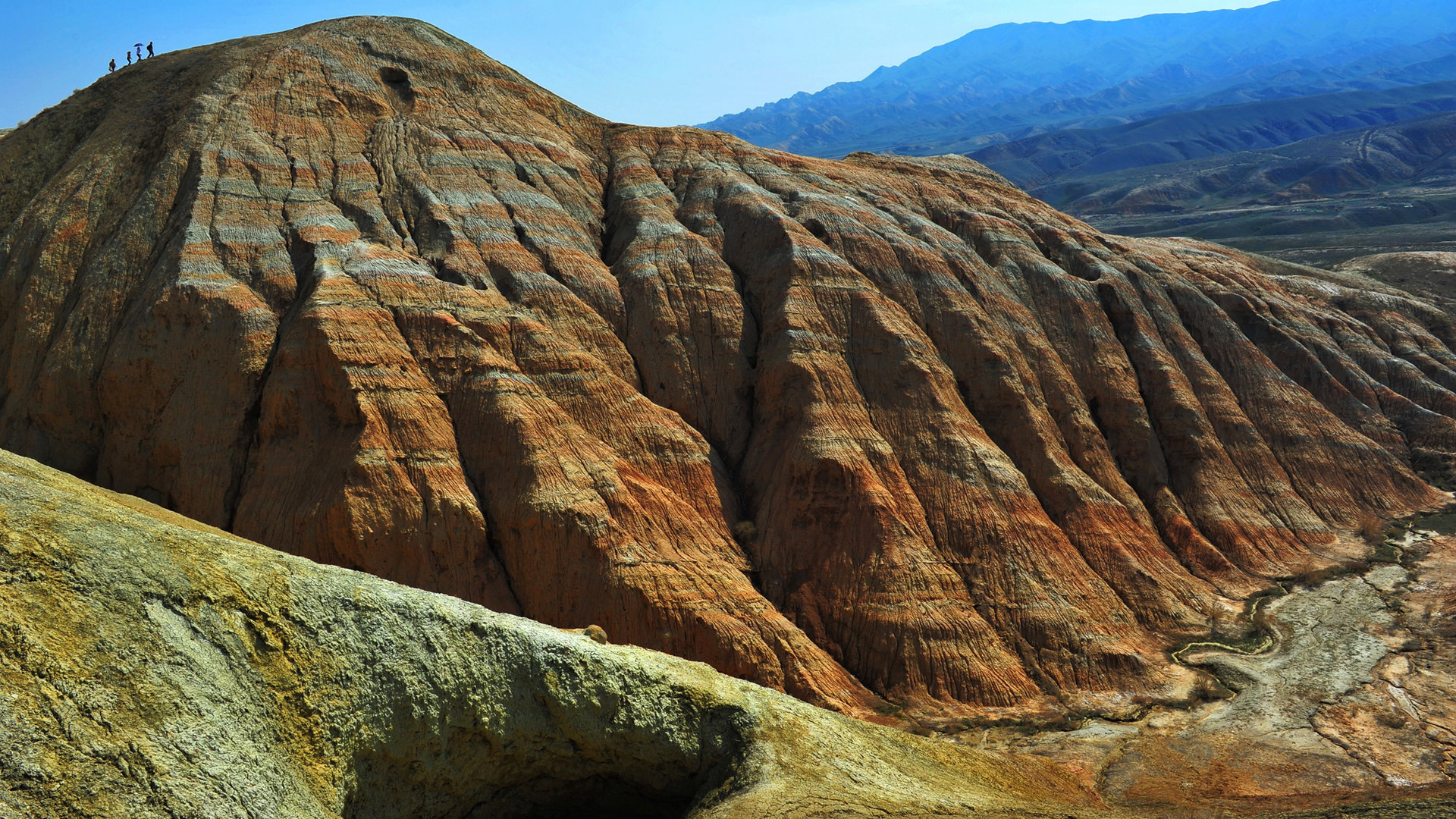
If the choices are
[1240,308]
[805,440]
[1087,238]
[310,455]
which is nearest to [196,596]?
[310,455]

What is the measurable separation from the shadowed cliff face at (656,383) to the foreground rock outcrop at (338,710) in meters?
8.94

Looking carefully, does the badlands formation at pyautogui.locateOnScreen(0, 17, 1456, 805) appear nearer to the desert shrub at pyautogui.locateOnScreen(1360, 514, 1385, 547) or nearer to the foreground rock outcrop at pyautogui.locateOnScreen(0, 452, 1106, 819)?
Answer: the desert shrub at pyautogui.locateOnScreen(1360, 514, 1385, 547)

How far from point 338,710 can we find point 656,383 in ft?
64.2

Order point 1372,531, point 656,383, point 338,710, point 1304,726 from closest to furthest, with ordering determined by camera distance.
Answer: point 338,710 < point 1304,726 < point 656,383 < point 1372,531

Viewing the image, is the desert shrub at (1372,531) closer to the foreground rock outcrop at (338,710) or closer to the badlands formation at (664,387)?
the badlands formation at (664,387)

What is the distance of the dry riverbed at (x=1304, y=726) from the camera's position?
21109 millimetres

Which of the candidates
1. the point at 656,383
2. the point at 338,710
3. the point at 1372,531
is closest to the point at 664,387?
the point at 656,383

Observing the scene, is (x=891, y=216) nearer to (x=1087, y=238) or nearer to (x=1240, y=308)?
(x=1087, y=238)

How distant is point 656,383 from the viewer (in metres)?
30.6

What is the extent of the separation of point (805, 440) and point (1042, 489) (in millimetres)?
8406

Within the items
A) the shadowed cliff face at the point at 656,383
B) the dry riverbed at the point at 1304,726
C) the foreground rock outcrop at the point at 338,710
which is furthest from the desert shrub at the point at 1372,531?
the foreground rock outcrop at the point at 338,710

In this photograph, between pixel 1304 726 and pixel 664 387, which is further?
pixel 664 387

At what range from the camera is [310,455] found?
2486 centimetres

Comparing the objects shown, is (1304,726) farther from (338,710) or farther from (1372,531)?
(338,710)
